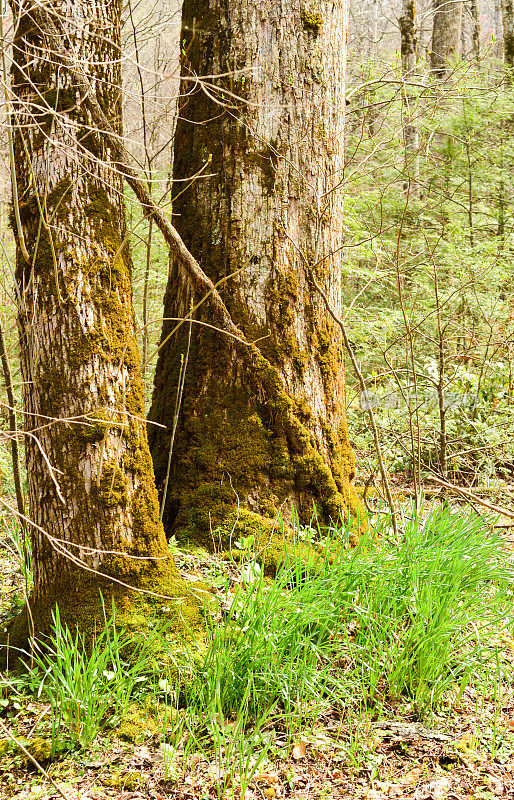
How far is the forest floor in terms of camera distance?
211 cm

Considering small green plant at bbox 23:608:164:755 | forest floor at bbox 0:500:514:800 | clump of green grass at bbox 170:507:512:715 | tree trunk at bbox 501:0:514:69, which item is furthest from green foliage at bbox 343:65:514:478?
small green plant at bbox 23:608:164:755

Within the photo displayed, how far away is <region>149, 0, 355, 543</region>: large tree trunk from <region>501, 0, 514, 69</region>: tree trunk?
6754 millimetres

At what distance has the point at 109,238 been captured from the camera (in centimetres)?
264

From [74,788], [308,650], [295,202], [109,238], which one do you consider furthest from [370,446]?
[74,788]

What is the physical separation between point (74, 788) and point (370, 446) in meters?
4.36

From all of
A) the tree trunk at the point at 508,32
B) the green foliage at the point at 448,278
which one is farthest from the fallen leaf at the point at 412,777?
the tree trunk at the point at 508,32

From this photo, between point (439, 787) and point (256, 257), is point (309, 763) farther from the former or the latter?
point (256, 257)

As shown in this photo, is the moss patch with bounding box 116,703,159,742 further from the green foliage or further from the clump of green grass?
the green foliage

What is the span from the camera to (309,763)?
2.31m

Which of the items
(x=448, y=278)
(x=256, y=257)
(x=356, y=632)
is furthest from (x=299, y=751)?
(x=448, y=278)

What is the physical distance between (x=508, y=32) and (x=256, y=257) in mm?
8615

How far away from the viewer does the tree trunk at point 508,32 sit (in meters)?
8.89

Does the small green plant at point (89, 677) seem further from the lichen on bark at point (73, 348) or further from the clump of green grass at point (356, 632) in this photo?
the clump of green grass at point (356, 632)

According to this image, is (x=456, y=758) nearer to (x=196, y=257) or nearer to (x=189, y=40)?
(x=196, y=257)
